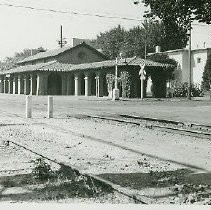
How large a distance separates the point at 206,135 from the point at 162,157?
4.17m

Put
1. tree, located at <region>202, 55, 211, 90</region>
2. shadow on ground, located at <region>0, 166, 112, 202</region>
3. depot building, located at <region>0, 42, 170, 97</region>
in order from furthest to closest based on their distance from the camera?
tree, located at <region>202, 55, 211, 90</region> < depot building, located at <region>0, 42, 170, 97</region> < shadow on ground, located at <region>0, 166, 112, 202</region>

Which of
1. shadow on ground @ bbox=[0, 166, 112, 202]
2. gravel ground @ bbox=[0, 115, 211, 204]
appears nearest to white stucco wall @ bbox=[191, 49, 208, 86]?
gravel ground @ bbox=[0, 115, 211, 204]

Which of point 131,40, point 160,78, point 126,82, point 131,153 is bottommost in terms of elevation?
point 131,153

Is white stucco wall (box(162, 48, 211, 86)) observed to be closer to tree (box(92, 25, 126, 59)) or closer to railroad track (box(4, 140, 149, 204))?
tree (box(92, 25, 126, 59))

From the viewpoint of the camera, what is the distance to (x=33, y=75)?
54.7 m

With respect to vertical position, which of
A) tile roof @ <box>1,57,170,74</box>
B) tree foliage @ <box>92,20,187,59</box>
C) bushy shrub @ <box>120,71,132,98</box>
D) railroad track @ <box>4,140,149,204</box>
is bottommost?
railroad track @ <box>4,140,149,204</box>

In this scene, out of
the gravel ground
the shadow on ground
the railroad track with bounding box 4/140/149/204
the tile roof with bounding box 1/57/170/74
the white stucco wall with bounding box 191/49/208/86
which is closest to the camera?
the railroad track with bounding box 4/140/149/204

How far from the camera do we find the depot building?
4218 centimetres

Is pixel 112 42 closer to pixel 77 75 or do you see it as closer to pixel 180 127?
pixel 77 75

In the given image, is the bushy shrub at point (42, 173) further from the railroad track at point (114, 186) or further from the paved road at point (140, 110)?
the paved road at point (140, 110)

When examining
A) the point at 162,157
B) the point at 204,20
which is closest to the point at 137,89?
the point at 204,20

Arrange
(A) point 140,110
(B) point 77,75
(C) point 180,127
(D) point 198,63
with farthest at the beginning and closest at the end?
(D) point 198,63
(B) point 77,75
(A) point 140,110
(C) point 180,127

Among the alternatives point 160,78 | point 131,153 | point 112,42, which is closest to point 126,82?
point 160,78

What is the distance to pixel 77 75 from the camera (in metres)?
51.0
